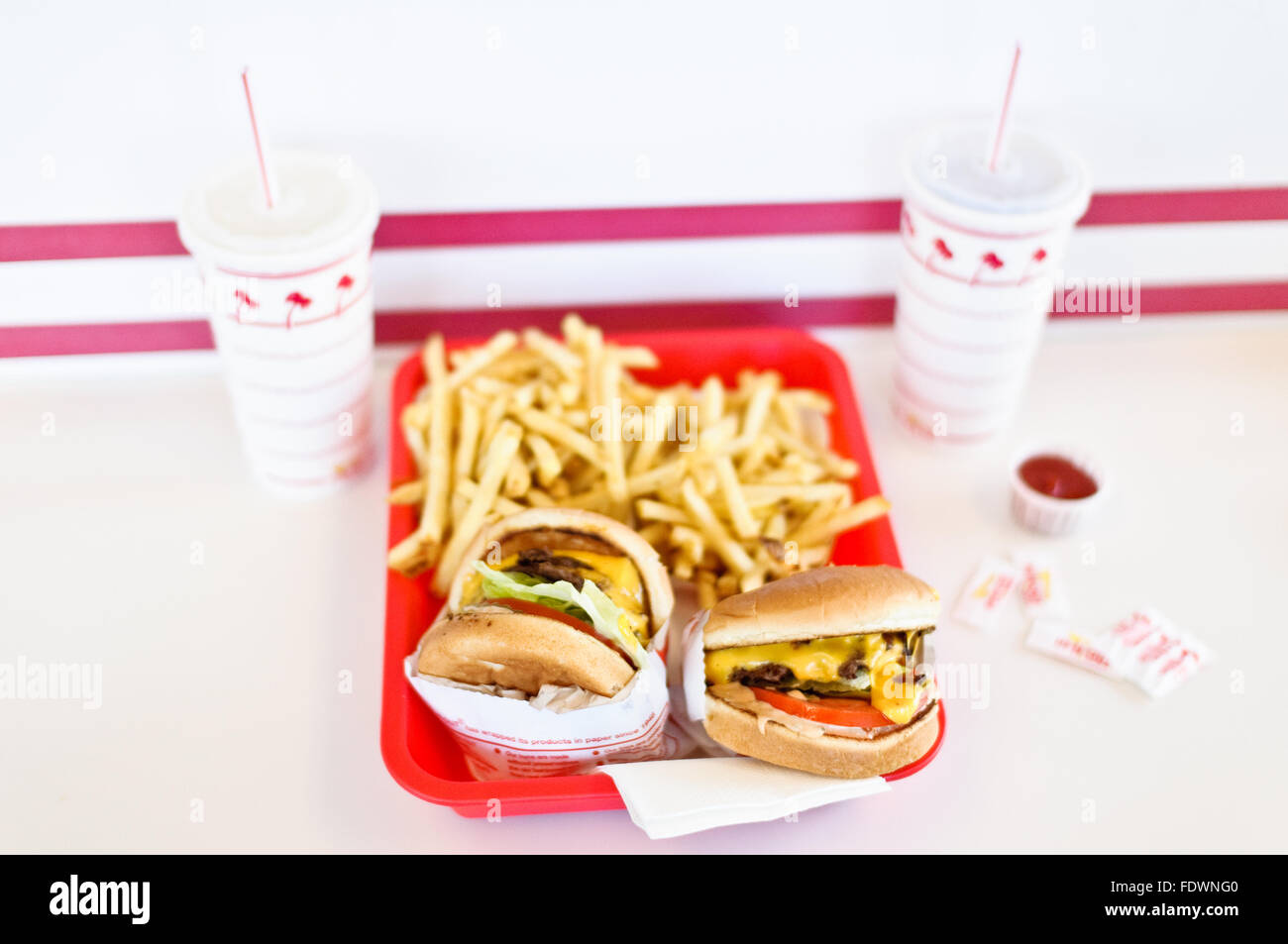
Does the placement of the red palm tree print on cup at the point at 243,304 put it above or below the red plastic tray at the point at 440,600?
above

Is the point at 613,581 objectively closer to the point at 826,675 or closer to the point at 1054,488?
the point at 826,675

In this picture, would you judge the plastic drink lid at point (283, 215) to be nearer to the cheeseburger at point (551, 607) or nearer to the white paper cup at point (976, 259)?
the cheeseburger at point (551, 607)

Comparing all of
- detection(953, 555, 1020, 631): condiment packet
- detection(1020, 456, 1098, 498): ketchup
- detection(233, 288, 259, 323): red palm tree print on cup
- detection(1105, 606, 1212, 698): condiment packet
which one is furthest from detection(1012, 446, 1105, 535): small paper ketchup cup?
detection(233, 288, 259, 323): red palm tree print on cup

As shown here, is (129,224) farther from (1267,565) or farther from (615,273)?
(1267,565)

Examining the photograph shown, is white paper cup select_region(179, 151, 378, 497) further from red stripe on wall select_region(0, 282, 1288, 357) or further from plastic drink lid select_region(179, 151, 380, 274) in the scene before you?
red stripe on wall select_region(0, 282, 1288, 357)

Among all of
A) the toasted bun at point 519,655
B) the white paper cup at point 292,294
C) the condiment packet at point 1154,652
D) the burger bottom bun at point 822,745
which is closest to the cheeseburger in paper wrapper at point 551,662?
the toasted bun at point 519,655

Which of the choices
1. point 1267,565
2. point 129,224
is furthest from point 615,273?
point 1267,565
